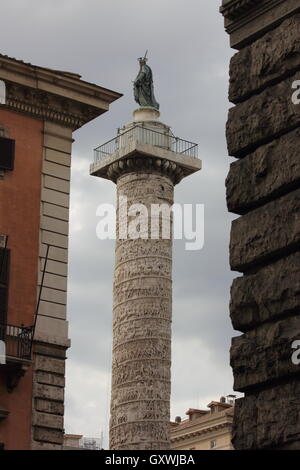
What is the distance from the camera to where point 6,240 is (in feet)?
54.5

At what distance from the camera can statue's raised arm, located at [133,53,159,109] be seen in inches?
1571

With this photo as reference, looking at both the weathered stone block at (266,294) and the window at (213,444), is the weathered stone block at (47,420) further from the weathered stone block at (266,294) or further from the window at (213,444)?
the window at (213,444)

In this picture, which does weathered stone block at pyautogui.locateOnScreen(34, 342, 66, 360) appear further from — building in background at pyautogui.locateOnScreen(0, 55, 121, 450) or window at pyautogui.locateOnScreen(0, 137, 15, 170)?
window at pyautogui.locateOnScreen(0, 137, 15, 170)

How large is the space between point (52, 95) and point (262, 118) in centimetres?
1095

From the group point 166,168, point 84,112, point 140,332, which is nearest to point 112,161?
point 166,168

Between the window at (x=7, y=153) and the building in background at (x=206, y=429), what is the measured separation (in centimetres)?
3188

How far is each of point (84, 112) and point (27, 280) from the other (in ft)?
9.91

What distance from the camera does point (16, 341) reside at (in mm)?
16234

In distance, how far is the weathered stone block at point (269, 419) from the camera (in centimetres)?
674

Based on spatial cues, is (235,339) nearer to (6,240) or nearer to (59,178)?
(6,240)

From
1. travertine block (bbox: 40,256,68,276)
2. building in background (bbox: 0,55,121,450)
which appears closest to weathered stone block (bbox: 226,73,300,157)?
building in background (bbox: 0,55,121,450)

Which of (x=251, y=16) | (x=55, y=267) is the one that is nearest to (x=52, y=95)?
(x=55, y=267)

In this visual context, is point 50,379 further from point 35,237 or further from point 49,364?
point 35,237

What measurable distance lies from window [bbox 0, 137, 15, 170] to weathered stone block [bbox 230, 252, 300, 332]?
1021 centimetres
